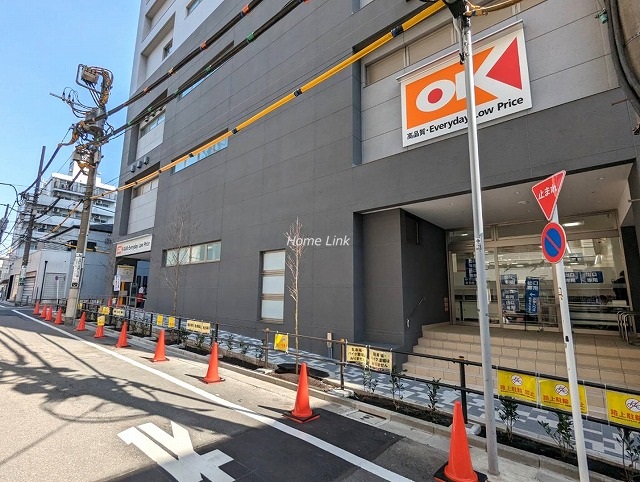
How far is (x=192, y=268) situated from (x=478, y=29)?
1483 cm

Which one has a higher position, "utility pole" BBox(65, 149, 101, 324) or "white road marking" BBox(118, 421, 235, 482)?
"utility pole" BBox(65, 149, 101, 324)

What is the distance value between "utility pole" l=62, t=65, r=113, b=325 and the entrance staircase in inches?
682

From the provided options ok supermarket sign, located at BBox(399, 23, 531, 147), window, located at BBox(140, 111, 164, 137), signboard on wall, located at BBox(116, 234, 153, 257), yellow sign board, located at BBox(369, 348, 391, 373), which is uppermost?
window, located at BBox(140, 111, 164, 137)

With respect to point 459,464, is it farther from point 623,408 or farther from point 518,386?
point 623,408

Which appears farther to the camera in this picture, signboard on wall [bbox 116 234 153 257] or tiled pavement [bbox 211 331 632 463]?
Result: signboard on wall [bbox 116 234 153 257]

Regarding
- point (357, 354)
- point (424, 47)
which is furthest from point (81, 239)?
point (424, 47)

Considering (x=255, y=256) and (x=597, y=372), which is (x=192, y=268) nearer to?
(x=255, y=256)

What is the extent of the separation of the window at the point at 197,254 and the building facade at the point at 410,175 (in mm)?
156

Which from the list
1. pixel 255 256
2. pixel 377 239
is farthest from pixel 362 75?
pixel 255 256

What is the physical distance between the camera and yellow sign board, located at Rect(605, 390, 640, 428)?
136 inches

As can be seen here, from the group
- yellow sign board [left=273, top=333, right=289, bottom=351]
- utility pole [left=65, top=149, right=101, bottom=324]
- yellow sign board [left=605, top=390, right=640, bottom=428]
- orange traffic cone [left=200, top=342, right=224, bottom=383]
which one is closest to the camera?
yellow sign board [left=605, top=390, right=640, bottom=428]

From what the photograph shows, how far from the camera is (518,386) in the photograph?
4312mm

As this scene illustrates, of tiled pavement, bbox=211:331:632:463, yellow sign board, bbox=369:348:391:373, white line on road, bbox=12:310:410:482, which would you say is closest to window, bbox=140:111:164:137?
white line on road, bbox=12:310:410:482

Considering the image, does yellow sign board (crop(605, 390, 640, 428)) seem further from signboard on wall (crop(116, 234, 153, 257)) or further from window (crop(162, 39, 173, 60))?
window (crop(162, 39, 173, 60))
